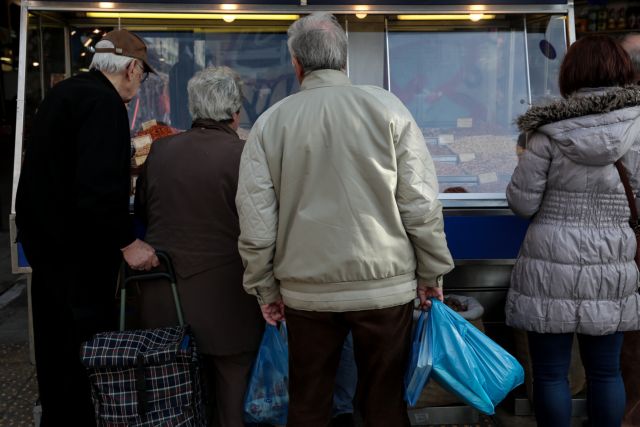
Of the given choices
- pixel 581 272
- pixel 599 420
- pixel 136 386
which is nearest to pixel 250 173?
pixel 136 386

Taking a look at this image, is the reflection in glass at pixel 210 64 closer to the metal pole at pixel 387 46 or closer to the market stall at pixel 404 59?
the market stall at pixel 404 59

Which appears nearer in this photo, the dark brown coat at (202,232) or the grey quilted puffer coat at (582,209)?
the grey quilted puffer coat at (582,209)

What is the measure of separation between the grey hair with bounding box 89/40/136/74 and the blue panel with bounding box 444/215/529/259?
5.51ft

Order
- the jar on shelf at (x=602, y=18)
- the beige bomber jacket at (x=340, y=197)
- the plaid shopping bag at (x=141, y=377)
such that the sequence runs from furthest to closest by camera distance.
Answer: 1. the jar on shelf at (x=602, y=18)
2. the plaid shopping bag at (x=141, y=377)
3. the beige bomber jacket at (x=340, y=197)

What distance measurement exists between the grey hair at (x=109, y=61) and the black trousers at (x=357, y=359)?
1259mm

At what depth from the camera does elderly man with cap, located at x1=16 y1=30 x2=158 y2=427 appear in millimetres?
2426

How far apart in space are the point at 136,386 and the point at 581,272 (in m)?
1.71

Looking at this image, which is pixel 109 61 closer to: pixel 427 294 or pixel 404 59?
pixel 427 294

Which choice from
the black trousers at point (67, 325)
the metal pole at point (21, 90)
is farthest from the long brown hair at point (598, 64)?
the metal pole at point (21, 90)

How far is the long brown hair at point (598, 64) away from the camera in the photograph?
2.36m

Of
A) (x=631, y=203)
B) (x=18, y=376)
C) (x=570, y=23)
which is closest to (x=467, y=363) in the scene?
(x=631, y=203)

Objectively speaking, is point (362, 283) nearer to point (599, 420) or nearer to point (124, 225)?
point (124, 225)

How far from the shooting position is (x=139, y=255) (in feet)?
8.25

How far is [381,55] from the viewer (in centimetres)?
377
